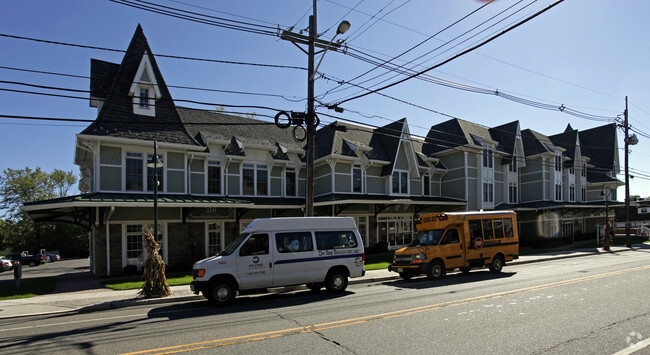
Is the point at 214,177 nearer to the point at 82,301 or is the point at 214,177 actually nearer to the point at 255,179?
the point at 255,179

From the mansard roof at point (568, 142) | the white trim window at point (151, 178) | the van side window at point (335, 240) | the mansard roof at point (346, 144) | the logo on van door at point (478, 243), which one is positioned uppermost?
the mansard roof at point (568, 142)

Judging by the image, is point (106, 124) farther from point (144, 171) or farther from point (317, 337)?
point (317, 337)

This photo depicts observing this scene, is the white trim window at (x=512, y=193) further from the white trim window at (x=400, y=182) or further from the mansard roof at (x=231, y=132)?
the mansard roof at (x=231, y=132)

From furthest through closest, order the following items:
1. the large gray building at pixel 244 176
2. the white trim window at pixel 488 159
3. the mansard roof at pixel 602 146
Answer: the mansard roof at pixel 602 146 < the white trim window at pixel 488 159 < the large gray building at pixel 244 176

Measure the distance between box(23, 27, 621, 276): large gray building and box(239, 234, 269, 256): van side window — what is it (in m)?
Result: 6.03

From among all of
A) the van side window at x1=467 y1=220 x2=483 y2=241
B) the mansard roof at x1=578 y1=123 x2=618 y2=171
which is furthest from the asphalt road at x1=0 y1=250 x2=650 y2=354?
the mansard roof at x1=578 y1=123 x2=618 y2=171

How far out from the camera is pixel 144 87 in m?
21.4

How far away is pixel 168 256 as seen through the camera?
20875 millimetres

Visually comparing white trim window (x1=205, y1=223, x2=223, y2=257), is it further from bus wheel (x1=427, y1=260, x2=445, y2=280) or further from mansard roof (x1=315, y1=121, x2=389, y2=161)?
bus wheel (x1=427, y1=260, x2=445, y2=280)

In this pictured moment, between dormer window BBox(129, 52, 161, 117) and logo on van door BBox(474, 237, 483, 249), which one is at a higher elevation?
dormer window BBox(129, 52, 161, 117)

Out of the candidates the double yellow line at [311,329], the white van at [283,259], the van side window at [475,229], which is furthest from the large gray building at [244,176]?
the double yellow line at [311,329]

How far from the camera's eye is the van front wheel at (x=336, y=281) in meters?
12.4

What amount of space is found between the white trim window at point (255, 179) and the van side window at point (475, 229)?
13882mm

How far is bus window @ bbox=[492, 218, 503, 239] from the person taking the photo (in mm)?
17219
